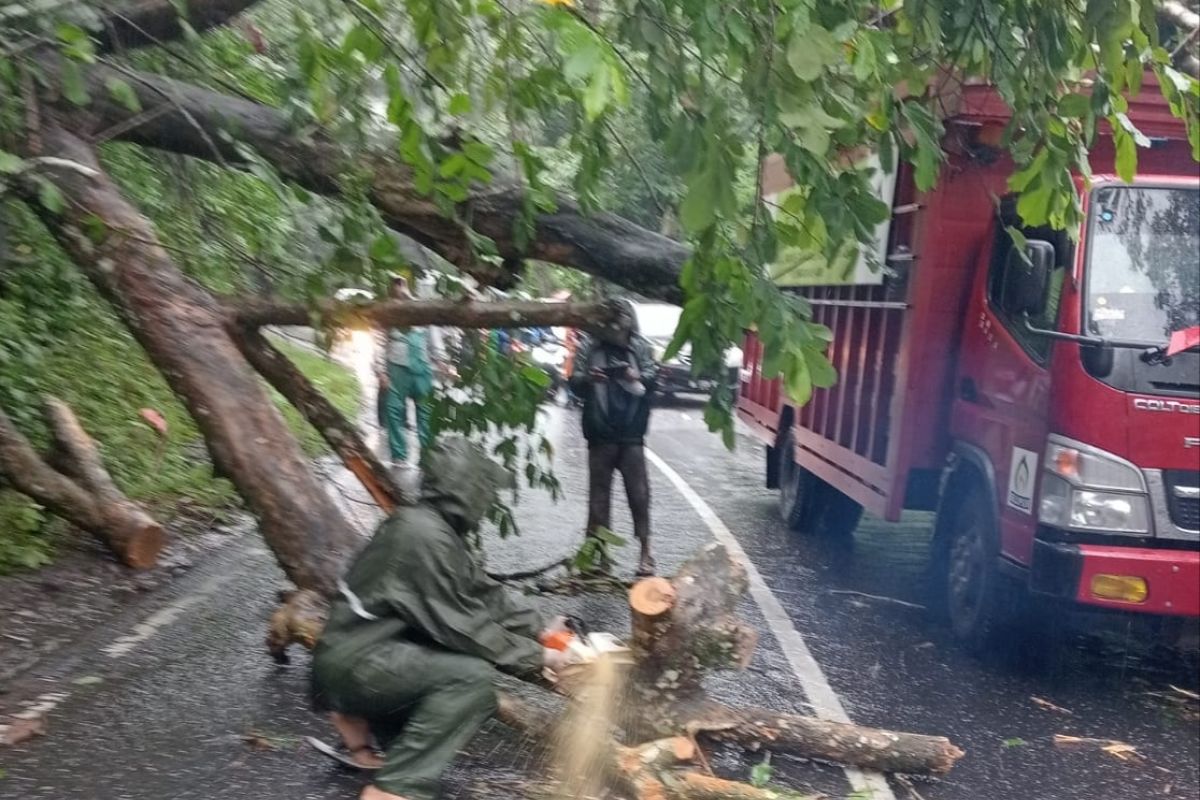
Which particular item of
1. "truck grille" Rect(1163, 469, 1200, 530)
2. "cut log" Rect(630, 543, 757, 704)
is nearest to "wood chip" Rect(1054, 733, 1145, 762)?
"truck grille" Rect(1163, 469, 1200, 530)

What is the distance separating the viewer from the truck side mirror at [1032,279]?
20.7 ft

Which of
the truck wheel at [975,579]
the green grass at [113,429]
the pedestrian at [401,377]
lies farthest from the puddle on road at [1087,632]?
the green grass at [113,429]

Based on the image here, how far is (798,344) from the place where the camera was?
14.3ft

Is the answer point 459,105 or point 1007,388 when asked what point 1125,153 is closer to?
point 1007,388

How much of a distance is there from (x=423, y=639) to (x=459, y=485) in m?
0.55

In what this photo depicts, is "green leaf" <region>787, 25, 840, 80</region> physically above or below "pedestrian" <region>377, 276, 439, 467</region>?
above

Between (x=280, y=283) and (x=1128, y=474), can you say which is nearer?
(x=1128, y=474)


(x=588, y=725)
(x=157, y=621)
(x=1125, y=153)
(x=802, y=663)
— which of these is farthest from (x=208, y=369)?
(x=1125, y=153)

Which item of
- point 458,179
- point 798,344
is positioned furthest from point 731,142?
point 458,179

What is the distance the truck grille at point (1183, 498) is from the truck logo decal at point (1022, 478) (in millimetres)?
593

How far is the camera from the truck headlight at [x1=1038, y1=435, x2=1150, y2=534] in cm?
602

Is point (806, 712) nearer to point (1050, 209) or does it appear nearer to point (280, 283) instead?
point (1050, 209)

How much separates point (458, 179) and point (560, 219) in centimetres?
108

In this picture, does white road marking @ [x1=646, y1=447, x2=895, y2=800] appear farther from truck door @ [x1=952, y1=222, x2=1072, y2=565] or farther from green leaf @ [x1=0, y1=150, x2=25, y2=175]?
green leaf @ [x1=0, y1=150, x2=25, y2=175]
